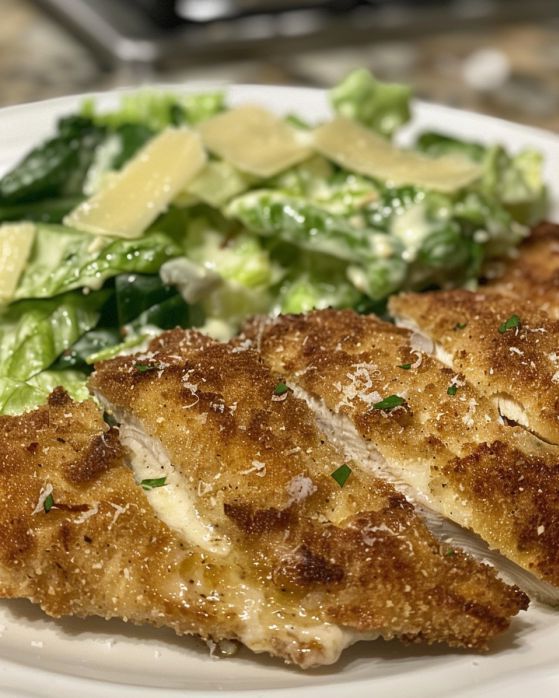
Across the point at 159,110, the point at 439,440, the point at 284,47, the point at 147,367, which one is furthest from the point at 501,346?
the point at 284,47

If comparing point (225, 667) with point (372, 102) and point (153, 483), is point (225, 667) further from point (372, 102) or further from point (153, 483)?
point (372, 102)

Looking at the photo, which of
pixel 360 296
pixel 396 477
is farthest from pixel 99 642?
pixel 360 296

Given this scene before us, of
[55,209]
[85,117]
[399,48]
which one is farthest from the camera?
[399,48]

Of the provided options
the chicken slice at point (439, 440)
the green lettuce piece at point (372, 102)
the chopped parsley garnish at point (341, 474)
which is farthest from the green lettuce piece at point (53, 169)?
the chopped parsley garnish at point (341, 474)

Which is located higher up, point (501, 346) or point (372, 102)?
point (501, 346)

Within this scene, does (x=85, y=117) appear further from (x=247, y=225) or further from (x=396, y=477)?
(x=396, y=477)

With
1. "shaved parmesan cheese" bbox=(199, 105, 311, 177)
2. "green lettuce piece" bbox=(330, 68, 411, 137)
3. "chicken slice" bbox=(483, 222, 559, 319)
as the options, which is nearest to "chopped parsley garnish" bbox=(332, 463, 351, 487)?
"chicken slice" bbox=(483, 222, 559, 319)

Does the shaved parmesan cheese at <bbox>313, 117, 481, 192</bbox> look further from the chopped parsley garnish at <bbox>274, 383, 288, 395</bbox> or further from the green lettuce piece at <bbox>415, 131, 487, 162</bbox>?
the chopped parsley garnish at <bbox>274, 383, 288, 395</bbox>
